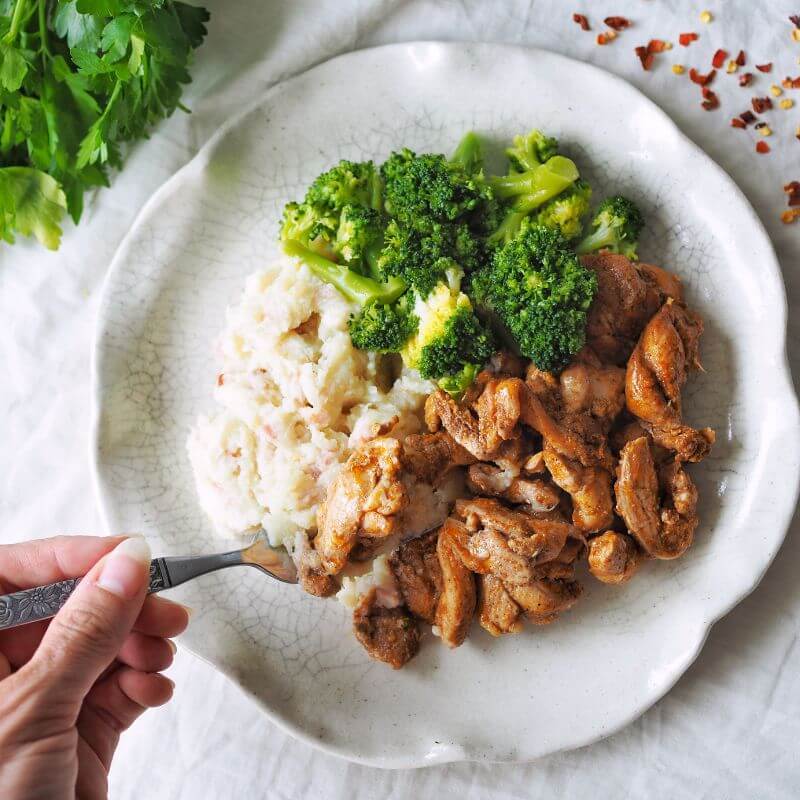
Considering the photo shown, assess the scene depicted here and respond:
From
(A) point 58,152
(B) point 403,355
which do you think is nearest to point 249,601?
(B) point 403,355

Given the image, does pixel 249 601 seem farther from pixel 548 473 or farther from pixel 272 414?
pixel 548 473

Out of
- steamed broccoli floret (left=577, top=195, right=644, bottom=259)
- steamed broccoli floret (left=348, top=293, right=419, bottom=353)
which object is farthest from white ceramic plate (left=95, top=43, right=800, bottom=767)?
steamed broccoli floret (left=348, top=293, right=419, bottom=353)

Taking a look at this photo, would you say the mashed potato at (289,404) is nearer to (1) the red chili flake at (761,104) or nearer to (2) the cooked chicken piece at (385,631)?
(2) the cooked chicken piece at (385,631)

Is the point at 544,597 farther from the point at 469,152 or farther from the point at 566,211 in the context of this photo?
the point at 469,152

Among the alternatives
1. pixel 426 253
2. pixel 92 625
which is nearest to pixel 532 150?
pixel 426 253

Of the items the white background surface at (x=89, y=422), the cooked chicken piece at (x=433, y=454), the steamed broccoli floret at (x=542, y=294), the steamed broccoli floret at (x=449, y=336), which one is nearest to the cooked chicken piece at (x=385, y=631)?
the cooked chicken piece at (x=433, y=454)

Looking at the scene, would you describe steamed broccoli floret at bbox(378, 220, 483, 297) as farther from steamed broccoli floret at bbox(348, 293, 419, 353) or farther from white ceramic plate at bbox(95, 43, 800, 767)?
white ceramic plate at bbox(95, 43, 800, 767)
